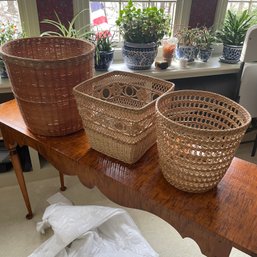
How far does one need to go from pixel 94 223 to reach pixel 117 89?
68 cm

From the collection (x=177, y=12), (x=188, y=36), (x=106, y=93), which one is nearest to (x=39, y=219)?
(x=106, y=93)

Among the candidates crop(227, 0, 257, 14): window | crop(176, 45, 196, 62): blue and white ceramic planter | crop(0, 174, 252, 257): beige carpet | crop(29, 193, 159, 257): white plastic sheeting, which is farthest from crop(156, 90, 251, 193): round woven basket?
crop(227, 0, 257, 14): window

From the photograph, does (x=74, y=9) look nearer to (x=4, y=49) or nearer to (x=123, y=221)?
(x=4, y=49)

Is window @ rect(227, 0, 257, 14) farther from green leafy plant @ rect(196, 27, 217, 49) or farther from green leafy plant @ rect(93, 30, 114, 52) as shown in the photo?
green leafy plant @ rect(93, 30, 114, 52)

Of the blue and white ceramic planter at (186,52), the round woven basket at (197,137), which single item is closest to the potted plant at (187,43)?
the blue and white ceramic planter at (186,52)

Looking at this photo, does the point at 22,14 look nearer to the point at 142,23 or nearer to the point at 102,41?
the point at 102,41

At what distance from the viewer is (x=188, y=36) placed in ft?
5.86

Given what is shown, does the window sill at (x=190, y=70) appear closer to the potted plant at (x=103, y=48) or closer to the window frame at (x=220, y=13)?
the potted plant at (x=103, y=48)

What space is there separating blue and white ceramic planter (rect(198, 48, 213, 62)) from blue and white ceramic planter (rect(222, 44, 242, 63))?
5.0 inches

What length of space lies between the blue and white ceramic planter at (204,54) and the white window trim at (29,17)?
1132 mm

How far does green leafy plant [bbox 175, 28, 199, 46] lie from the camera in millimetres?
1785

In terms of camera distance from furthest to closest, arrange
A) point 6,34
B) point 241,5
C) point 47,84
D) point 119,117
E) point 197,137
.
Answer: point 241,5
point 6,34
point 47,84
point 119,117
point 197,137

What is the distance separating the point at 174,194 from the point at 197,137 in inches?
8.4

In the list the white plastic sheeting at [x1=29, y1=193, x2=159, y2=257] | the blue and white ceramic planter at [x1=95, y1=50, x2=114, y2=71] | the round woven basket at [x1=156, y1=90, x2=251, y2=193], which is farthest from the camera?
the blue and white ceramic planter at [x1=95, y1=50, x2=114, y2=71]
